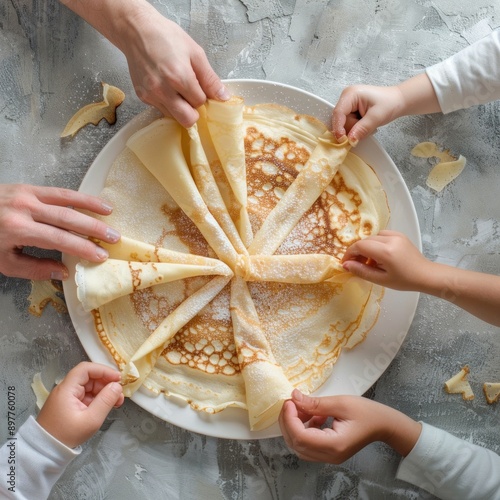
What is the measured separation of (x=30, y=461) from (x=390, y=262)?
852 mm

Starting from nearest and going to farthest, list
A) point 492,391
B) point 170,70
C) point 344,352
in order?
1. point 170,70
2. point 344,352
3. point 492,391

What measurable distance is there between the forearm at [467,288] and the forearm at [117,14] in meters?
0.81

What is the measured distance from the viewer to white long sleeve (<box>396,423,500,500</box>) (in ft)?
3.99

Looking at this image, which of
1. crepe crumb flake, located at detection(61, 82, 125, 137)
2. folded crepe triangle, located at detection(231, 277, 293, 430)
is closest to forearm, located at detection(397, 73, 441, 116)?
folded crepe triangle, located at detection(231, 277, 293, 430)

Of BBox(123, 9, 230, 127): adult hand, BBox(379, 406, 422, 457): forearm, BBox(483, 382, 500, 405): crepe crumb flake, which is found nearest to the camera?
BBox(123, 9, 230, 127): adult hand

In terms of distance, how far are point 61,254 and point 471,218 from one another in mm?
982

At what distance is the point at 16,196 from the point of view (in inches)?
46.2

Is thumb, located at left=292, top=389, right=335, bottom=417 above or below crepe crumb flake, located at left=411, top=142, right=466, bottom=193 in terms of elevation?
below

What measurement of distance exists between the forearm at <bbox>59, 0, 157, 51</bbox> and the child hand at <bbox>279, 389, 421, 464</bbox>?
2.77 ft

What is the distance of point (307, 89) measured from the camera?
1317mm

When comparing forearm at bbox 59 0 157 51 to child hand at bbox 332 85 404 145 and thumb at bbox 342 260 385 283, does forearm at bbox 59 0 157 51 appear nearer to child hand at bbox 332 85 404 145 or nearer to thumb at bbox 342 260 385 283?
child hand at bbox 332 85 404 145

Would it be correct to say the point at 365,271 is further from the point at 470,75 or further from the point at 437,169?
the point at 470,75

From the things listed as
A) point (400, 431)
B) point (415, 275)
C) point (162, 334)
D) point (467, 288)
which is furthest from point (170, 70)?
point (400, 431)

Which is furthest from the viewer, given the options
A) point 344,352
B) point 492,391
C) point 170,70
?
point 492,391
